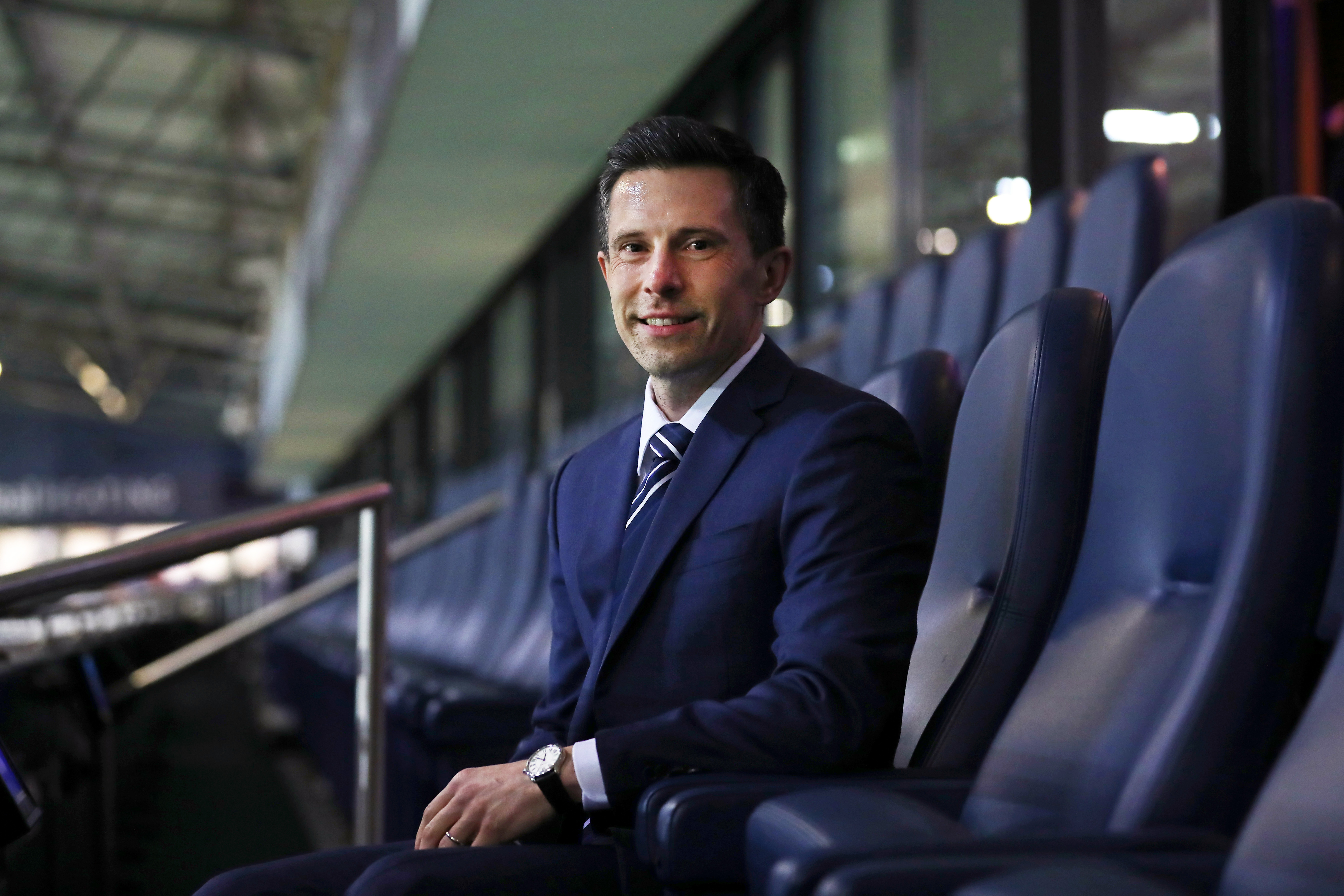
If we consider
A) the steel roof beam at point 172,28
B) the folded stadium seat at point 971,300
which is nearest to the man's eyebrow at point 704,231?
the folded stadium seat at point 971,300

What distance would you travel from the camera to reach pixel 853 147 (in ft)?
13.0

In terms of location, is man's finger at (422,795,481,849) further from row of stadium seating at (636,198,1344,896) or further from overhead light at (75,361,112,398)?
overhead light at (75,361,112,398)

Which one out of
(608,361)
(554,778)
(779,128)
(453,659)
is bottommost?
(453,659)

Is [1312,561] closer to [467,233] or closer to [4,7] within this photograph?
[467,233]

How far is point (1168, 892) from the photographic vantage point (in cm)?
71

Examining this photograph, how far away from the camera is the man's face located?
130 centimetres

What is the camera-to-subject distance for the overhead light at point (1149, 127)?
2504 mm

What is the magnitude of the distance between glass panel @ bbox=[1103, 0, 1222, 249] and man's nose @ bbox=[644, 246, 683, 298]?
132cm

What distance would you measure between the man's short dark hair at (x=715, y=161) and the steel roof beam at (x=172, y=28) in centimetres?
727

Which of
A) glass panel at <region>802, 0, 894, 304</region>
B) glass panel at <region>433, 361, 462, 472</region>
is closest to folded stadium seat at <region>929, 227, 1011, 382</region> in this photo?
glass panel at <region>802, 0, 894, 304</region>

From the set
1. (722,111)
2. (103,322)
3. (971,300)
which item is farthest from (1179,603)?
(103,322)

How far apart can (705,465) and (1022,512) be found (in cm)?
28

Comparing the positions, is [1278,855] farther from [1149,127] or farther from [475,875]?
[1149,127]

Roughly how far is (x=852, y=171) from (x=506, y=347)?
5038 mm
